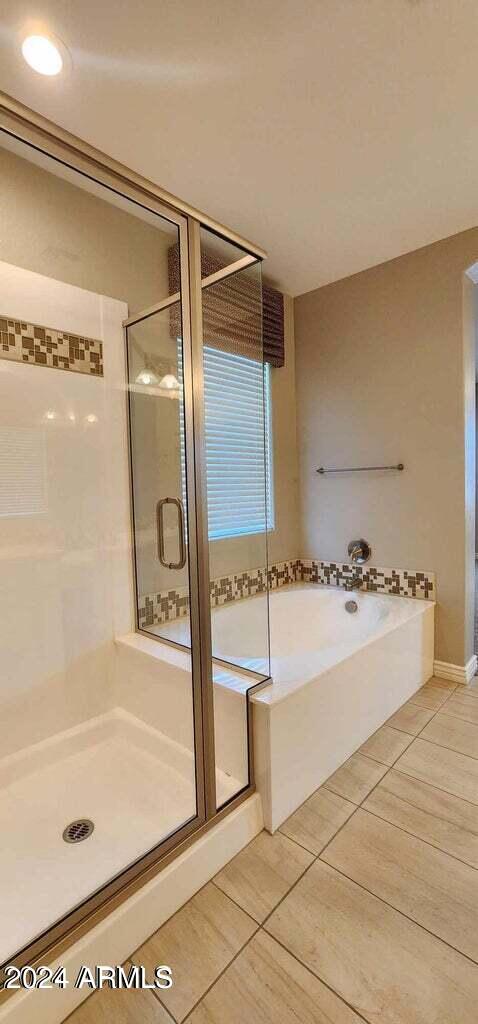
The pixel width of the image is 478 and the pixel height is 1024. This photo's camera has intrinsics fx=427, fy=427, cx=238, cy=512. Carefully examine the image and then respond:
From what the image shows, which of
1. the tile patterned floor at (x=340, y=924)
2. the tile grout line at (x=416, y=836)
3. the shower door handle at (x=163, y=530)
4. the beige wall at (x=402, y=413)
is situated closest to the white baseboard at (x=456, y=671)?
the beige wall at (x=402, y=413)

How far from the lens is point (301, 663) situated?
5.82ft

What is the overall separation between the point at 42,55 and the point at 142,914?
2.51 meters

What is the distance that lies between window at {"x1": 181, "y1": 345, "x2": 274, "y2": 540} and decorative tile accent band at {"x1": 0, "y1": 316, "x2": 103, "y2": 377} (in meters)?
0.63

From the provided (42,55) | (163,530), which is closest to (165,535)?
(163,530)

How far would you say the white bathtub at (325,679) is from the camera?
4.90 feet

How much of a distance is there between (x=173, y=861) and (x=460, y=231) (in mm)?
3074

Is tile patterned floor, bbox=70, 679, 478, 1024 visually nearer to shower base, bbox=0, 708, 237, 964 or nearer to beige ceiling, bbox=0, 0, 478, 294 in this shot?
shower base, bbox=0, 708, 237, 964

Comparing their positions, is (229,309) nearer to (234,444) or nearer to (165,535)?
(234,444)

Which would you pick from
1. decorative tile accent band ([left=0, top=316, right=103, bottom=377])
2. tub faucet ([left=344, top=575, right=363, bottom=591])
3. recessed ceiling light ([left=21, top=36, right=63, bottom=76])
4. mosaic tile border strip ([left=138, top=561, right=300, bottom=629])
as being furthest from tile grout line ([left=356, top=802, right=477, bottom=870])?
recessed ceiling light ([left=21, top=36, right=63, bottom=76])

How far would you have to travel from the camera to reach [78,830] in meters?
1.47

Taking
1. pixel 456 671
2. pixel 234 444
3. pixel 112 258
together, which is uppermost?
pixel 112 258

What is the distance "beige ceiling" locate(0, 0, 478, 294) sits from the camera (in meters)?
1.23

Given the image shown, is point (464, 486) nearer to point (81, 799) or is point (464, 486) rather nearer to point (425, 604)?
point (425, 604)

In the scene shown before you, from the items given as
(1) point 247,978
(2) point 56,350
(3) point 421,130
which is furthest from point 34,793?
(3) point 421,130
